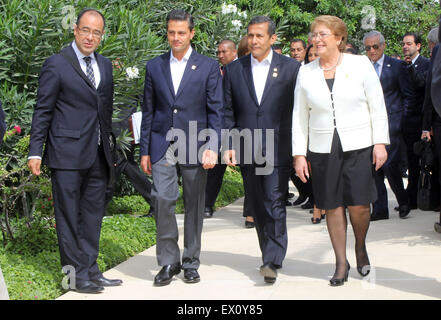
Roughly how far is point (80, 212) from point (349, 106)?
225 centimetres

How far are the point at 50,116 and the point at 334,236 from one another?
2.37 m

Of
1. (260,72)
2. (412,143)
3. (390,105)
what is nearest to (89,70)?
(260,72)

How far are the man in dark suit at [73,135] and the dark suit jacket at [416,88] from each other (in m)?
4.85

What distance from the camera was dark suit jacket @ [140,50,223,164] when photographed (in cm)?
628

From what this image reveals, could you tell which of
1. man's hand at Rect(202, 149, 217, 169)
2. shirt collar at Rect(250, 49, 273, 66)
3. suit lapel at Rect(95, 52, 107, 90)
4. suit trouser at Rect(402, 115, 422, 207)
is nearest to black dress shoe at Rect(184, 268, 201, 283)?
man's hand at Rect(202, 149, 217, 169)

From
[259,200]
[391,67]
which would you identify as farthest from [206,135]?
[391,67]

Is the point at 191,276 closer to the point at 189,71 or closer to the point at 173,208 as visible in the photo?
the point at 173,208

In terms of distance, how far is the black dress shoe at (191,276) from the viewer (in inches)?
246

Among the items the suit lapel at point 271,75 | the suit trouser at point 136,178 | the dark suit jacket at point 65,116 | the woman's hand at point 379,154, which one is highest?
the suit lapel at point 271,75

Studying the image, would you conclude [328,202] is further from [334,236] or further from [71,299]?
[71,299]

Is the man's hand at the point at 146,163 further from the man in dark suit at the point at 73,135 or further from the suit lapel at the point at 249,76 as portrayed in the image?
the suit lapel at the point at 249,76

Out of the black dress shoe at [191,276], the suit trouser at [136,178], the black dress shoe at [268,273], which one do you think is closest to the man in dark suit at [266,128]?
the black dress shoe at [268,273]

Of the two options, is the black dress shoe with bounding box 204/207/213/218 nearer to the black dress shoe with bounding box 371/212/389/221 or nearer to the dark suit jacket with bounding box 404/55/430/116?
the black dress shoe with bounding box 371/212/389/221

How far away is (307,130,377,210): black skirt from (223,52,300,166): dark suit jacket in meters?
0.43
